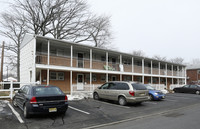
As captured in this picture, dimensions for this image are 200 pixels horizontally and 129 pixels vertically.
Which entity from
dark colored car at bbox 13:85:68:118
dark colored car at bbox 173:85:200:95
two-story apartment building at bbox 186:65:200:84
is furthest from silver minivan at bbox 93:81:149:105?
two-story apartment building at bbox 186:65:200:84

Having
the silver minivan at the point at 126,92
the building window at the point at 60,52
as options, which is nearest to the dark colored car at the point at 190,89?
the silver minivan at the point at 126,92

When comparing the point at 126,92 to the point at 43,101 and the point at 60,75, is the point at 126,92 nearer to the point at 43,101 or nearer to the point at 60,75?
the point at 43,101

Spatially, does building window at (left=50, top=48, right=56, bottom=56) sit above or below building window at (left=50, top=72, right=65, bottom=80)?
above

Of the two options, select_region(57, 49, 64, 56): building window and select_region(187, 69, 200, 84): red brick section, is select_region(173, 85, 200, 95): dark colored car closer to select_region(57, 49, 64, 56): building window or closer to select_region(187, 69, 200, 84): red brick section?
select_region(57, 49, 64, 56): building window

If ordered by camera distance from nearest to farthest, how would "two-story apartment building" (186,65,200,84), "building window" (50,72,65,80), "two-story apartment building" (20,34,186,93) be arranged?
"two-story apartment building" (20,34,186,93)
"building window" (50,72,65,80)
"two-story apartment building" (186,65,200,84)

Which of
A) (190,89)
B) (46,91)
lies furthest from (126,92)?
(190,89)

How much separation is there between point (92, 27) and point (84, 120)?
2744 centimetres

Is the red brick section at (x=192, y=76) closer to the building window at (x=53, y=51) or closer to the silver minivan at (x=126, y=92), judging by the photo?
the silver minivan at (x=126, y=92)

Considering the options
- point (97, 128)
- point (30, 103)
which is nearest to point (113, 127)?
point (97, 128)

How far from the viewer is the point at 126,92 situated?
36.1ft

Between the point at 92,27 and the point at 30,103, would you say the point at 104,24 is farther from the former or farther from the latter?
the point at 30,103

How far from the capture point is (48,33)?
29.4m

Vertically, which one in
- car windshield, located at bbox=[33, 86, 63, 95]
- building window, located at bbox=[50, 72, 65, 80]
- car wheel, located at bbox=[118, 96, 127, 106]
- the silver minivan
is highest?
building window, located at bbox=[50, 72, 65, 80]

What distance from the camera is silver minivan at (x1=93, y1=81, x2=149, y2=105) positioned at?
10758 millimetres
